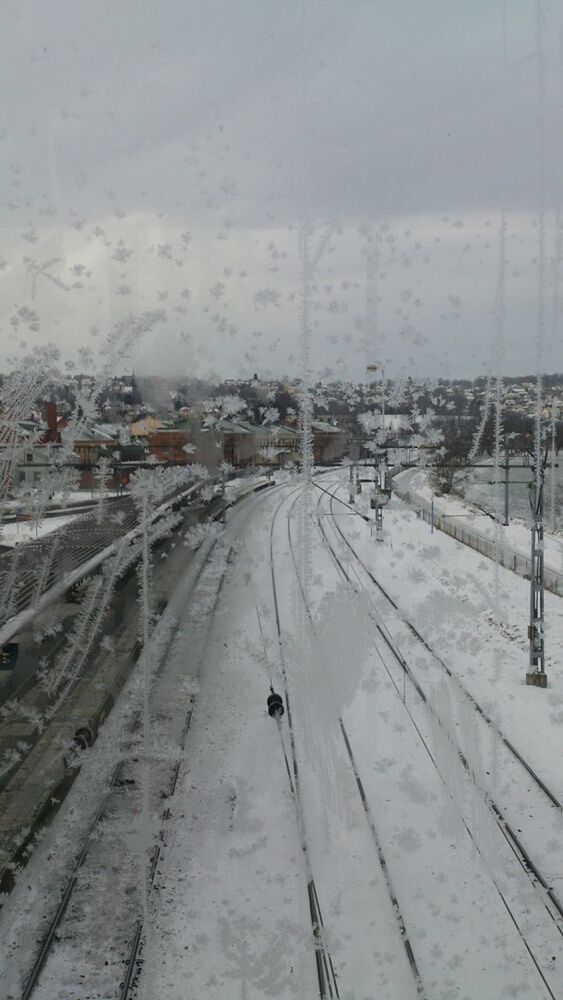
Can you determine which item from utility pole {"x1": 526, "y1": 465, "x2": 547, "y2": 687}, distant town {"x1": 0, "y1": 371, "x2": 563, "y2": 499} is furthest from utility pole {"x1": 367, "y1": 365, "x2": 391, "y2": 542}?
utility pole {"x1": 526, "y1": 465, "x2": 547, "y2": 687}

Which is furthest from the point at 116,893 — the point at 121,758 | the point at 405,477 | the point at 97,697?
the point at 405,477

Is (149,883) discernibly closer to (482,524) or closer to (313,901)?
(313,901)

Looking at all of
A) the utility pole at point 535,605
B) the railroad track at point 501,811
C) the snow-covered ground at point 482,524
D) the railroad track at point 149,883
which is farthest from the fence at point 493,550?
the railroad track at point 149,883

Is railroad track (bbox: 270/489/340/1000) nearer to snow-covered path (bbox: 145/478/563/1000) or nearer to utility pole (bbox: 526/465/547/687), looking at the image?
snow-covered path (bbox: 145/478/563/1000)

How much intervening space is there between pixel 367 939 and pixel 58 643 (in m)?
7.00

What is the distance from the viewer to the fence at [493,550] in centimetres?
1772

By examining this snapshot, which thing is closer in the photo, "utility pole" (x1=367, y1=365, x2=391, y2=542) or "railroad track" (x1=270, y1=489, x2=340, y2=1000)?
"railroad track" (x1=270, y1=489, x2=340, y2=1000)

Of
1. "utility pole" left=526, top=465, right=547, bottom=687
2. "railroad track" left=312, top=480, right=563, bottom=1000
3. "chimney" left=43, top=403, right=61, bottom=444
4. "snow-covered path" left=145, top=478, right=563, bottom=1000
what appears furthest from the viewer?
"chimney" left=43, top=403, right=61, bottom=444

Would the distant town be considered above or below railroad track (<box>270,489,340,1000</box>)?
above

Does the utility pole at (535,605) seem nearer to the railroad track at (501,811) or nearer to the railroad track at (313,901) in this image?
the railroad track at (501,811)

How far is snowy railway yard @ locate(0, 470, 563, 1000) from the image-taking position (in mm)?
5234

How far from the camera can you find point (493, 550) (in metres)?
20.5

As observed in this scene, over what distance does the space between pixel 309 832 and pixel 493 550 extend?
14.5 metres

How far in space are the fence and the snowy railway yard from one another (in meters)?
4.57
